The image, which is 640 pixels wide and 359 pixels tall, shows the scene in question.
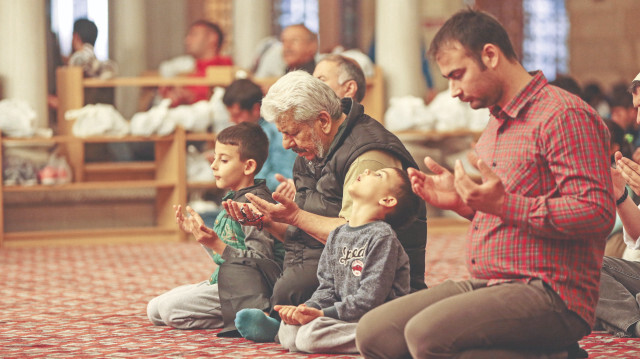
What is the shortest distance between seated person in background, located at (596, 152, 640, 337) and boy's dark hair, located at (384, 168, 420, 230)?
892mm

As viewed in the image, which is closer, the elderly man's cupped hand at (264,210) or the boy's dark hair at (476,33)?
the boy's dark hair at (476,33)

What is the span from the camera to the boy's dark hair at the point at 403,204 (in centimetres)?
369

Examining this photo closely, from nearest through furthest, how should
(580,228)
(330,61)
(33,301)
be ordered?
(580,228) < (330,61) < (33,301)

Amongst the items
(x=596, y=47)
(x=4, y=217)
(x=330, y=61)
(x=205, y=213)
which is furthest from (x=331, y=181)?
(x=596, y=47)

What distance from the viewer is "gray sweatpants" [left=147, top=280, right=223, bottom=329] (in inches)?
179

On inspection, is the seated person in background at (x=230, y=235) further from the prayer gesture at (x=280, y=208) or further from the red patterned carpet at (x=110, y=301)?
the prayer gesture at (x=280, y=208)

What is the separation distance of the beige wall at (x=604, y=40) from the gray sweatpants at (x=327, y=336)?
46.1ft

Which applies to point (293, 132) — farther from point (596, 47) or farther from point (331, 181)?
point (596, 47)

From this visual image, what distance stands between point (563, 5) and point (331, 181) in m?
15.3

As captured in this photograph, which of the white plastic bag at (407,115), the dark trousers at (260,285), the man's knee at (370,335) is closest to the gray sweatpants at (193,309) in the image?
the dark trousers at (260,285)

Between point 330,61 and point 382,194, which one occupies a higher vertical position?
point 330,61

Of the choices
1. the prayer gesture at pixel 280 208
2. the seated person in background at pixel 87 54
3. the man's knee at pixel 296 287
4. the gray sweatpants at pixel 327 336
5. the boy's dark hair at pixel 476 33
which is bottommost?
the gray sweatpants at pixel 327 336

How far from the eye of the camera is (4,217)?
8.72m

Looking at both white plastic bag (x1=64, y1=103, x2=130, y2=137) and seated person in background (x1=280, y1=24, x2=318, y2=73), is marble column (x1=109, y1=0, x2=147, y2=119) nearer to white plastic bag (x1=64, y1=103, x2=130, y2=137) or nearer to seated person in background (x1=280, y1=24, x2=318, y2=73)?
white plastic bag (x1=64, y1=103, x2=130, y2=137)
